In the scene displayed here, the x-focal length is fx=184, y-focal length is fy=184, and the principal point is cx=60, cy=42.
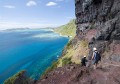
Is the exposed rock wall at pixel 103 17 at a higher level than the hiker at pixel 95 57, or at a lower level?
higher

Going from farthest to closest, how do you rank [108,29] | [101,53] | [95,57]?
[108,29] < [101,53] < [95,57]

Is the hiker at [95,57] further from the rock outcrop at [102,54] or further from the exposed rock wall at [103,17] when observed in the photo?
the exposed rock wall at [103,17]

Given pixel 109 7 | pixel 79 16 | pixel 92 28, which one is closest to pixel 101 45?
pixel 109 7

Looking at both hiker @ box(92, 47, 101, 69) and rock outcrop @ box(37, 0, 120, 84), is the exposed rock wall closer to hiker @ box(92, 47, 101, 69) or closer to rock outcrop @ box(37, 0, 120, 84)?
rock outcrop @ box(37, 0, 120, 84)

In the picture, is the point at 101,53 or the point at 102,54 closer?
the point at 102,54

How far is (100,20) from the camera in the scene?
5475cm

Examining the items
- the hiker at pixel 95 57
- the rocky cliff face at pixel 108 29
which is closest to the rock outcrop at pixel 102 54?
the rocky cliff face at pixel 108 29

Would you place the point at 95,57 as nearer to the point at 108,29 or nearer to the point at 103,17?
the point at 108,29

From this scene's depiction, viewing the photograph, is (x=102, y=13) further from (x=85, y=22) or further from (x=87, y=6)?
(x=85, y=22)

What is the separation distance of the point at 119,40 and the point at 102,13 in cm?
1486

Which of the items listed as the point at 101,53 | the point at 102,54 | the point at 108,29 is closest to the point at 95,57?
the point at 102,54

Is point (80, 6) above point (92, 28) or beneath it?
above

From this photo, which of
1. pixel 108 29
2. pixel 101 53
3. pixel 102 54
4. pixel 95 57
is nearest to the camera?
pixel 95 57

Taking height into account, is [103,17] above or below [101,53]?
above
